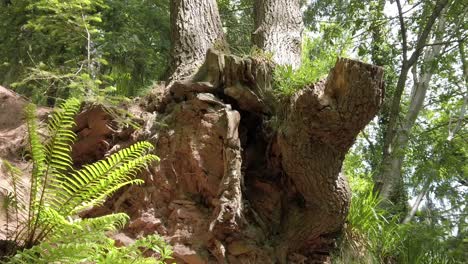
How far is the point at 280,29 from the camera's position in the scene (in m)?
5.43

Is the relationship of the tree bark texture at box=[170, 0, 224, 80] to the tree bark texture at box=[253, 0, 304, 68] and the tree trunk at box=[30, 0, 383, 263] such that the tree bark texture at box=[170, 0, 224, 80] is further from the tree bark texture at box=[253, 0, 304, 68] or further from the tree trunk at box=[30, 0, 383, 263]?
the tree bark texture at box=[253, 0, 304, 68]

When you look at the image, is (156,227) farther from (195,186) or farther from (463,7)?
(463,7)

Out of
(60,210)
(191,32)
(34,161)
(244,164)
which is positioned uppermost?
(191,32)

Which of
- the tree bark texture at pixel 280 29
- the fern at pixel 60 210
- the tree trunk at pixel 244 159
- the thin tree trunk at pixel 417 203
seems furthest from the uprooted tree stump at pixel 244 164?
the thin tree trunk at pixel 417 203

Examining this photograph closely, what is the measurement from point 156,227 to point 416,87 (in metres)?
6.58

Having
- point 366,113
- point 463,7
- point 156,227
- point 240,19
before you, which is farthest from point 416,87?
point 156,227

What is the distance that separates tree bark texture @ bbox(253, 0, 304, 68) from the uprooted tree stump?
0.88m

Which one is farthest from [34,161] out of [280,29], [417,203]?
[417,203]

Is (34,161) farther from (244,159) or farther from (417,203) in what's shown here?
(417,203)

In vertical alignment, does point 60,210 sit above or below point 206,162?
below

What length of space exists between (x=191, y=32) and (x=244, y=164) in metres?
1.87

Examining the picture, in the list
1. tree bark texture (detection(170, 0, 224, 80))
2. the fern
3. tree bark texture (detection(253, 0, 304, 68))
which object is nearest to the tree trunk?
tree bark texture (detection(170, 0, 224, 80))

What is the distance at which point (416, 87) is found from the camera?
853 centimetres

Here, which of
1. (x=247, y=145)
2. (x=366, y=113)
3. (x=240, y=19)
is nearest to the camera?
(x=366, y=113)
